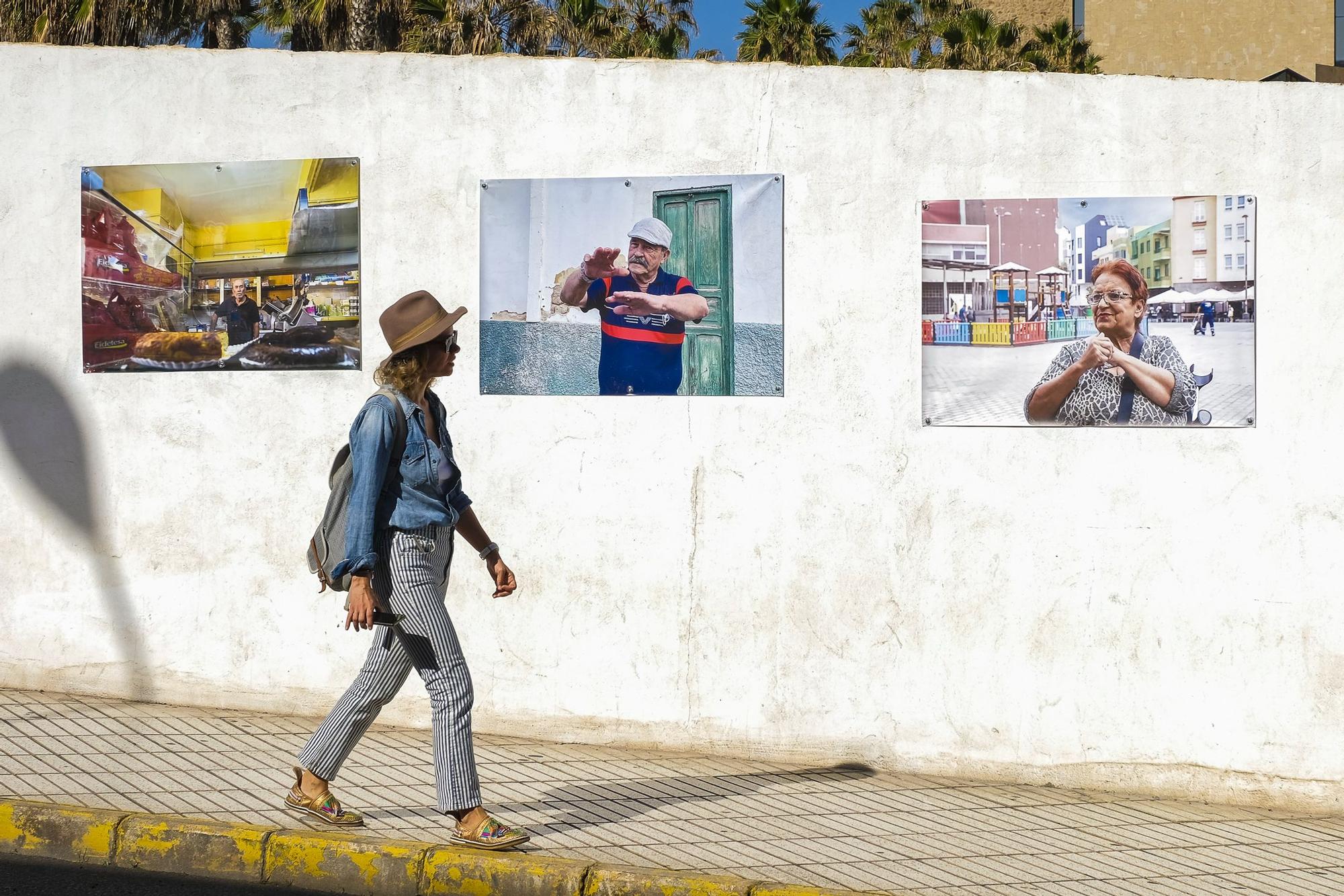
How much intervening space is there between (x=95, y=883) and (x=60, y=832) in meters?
0.37

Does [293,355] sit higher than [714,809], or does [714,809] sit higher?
[293,355]

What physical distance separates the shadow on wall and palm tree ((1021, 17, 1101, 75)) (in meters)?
30.4

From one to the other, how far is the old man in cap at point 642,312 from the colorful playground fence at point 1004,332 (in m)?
1.05

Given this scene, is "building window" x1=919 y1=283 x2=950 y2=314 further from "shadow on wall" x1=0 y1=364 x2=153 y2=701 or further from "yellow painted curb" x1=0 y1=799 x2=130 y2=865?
"shadow on wall" x1=0 y1=364 x2=153 y2=701

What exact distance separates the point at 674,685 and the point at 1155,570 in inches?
84.1

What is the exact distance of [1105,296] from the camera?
570cm

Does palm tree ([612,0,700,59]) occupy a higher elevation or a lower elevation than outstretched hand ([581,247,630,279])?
higher

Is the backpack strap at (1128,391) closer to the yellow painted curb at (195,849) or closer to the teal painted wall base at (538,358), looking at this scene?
the teal painted wall base at (538,358)

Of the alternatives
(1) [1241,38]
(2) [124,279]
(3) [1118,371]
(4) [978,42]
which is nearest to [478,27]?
(4) [978,42]

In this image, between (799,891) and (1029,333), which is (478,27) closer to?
(1029,333)

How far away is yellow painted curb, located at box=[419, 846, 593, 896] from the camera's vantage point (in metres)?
4.23

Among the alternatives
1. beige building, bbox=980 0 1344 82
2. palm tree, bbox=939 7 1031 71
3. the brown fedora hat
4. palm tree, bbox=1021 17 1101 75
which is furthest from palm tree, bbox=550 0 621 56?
the brown fedora hat

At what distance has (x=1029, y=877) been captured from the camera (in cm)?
454

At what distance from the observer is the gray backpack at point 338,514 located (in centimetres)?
432
